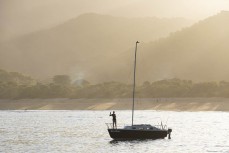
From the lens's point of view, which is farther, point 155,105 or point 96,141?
point 155,105

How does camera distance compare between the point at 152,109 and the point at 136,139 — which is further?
the point at 152,109

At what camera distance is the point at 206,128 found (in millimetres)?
108312

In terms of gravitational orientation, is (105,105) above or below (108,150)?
above

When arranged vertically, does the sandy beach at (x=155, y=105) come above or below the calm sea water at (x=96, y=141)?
above

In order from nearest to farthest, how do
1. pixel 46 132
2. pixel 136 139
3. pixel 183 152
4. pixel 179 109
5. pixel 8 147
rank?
pixel 183 152, pixel 8 147, pixel 136 139, pixel 46 132, pixel 179 109

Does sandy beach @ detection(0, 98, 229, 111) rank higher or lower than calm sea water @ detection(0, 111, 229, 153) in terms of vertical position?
higher

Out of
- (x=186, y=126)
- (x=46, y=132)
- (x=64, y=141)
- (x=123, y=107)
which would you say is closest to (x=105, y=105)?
(x=123, y=107)

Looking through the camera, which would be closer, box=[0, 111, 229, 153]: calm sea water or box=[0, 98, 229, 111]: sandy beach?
box=[0, 111, 229, 153]: calm sea water

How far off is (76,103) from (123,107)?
2078 centimetres

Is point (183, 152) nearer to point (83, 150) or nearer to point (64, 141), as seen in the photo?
point (83, 150)

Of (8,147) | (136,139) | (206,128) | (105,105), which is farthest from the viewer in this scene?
(105,105)

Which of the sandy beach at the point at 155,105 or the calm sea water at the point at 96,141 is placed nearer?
the calm sea water at the point at 96,141

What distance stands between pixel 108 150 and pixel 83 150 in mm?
3103

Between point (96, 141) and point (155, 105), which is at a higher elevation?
point (155, 105)
